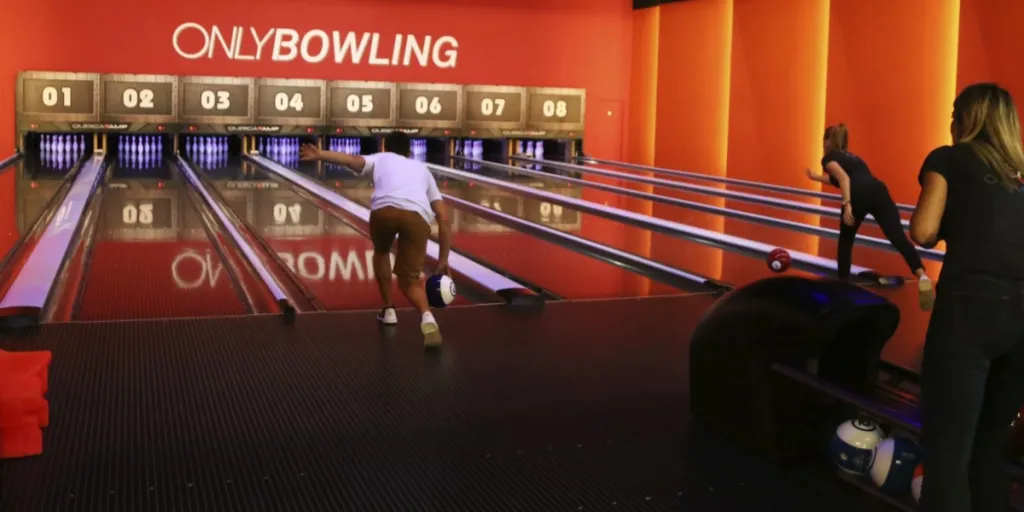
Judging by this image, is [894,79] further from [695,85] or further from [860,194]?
[860,194]

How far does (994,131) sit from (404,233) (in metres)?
2.63

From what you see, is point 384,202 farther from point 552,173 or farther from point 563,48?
point 563,48

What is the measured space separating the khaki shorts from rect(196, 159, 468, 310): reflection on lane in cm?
76

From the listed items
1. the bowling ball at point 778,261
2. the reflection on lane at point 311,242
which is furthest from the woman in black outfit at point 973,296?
the bowling ball at point 778,261

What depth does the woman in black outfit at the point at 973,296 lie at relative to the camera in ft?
6.48

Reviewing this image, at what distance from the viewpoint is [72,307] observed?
4.80 metres

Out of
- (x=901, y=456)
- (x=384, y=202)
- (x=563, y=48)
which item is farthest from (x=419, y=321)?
(x=563, y=48)

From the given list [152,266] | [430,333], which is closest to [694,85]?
[152,266]

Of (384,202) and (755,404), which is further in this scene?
(384,202)

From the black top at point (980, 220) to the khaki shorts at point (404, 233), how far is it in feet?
8.22

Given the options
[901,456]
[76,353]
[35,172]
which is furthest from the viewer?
[35,172]

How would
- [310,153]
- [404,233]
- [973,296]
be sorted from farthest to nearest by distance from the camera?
[404,233] → [310,153] → [973,296]

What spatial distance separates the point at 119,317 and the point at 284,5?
9163 mm

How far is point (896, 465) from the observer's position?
2.60 m
